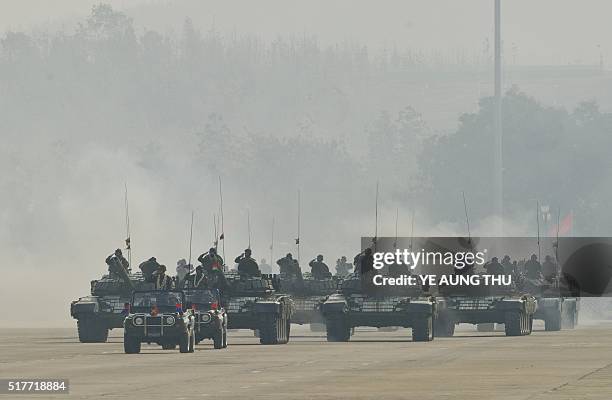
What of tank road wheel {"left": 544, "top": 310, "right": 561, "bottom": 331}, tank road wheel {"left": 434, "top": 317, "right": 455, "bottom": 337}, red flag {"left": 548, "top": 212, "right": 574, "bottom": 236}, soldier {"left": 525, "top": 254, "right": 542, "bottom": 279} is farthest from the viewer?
red flag {"left": 548, "top": 212, "right": 574, "bottom": 236}

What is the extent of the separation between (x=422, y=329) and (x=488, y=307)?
4.48 m

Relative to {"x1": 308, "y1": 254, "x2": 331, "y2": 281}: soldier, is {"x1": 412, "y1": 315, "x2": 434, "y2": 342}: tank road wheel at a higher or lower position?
lower

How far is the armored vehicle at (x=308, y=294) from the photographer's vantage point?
69.8m

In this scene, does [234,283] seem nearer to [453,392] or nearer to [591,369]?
[591,369]

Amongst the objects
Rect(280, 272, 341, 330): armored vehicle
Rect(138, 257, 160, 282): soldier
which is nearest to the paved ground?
Rect(138, 257, 160, 282): soldier

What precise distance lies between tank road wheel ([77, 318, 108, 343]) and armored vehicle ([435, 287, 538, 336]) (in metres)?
10.3

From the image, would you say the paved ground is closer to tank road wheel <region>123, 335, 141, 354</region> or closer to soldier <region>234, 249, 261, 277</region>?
tank road wheel <region>123, 335, 141, 354</region>

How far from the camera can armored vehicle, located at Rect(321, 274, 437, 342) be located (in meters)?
62.7

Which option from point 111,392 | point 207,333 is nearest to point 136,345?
point 207,333

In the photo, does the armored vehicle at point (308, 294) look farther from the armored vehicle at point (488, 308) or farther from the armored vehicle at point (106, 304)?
the armored vehicle at point (106, 304)

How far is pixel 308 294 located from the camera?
7019cm

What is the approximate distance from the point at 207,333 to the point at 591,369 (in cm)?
1417

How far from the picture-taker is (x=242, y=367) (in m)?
45.9

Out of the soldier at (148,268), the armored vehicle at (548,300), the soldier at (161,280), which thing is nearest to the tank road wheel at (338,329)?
the soldier at (148,268)
